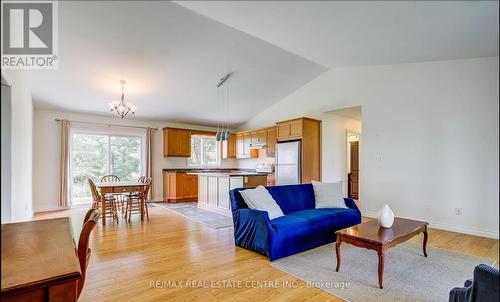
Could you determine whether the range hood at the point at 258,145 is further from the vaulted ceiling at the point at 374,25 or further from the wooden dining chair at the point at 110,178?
the wooden dining chair at the point at 110,178

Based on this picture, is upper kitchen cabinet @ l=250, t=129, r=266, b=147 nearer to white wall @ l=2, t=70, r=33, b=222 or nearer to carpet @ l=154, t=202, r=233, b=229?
→ carpet @ l=154, t=202, r=233, b=229

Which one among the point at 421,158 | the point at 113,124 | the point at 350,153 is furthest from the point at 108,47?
the point at 350,153

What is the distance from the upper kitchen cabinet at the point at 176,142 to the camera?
756 cm

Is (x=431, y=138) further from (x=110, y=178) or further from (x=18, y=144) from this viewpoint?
(x=110, y=178)

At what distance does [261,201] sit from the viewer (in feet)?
11.4

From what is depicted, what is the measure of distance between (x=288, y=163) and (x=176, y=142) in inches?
137

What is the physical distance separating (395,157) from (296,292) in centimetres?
378

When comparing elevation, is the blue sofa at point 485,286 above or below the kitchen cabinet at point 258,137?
below

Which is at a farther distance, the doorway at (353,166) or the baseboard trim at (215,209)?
the doorway at (353,166)

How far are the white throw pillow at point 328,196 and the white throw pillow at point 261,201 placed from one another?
0.85 metres

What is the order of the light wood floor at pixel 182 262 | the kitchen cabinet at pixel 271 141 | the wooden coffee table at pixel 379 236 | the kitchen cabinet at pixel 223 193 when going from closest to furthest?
the light wood floor at pixel 182 262 < the wooden coffee table at pixel 379 236 < the kitchen cabinet at pixel 223 193 < the kitchen cabinet at pixel 271 141

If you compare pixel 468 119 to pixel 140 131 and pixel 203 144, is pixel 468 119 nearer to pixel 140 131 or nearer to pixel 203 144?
pixel 203 144

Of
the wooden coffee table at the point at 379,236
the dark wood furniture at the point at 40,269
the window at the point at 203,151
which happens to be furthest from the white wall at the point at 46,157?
the wooden coffee table at the point at 379,236

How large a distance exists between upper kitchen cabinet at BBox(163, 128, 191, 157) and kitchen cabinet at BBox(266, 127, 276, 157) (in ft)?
8.01
